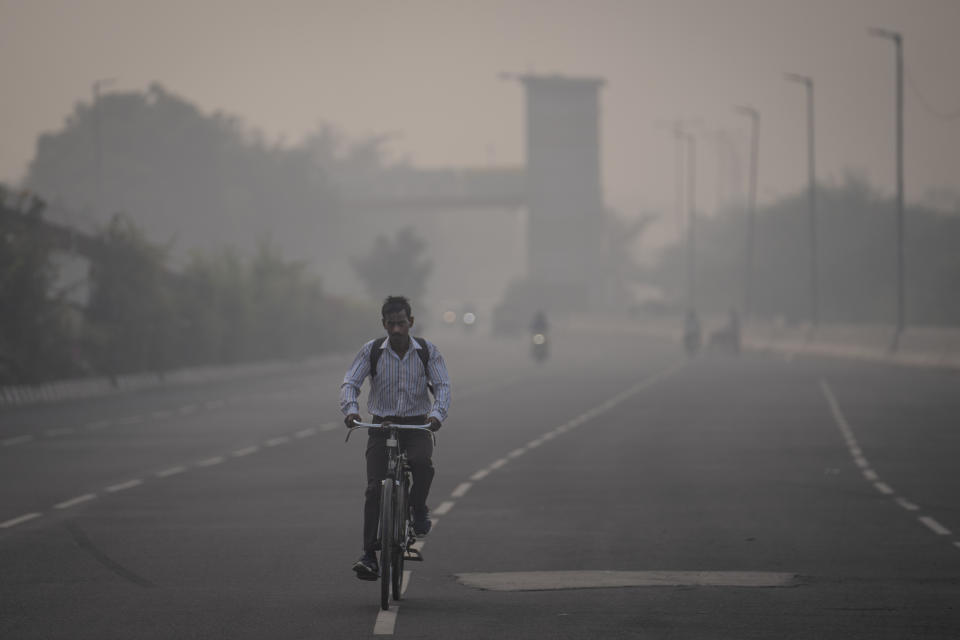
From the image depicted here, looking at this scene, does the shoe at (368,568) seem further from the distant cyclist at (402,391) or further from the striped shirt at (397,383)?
the striped shirt at (397,383)

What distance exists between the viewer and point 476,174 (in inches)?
5527

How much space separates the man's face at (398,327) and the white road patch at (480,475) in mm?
9247

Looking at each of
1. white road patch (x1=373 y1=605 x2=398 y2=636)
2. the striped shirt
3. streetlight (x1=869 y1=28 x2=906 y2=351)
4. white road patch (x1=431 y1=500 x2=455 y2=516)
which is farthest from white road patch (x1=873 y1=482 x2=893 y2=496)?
streetlight (x1=869 y1=28 x2=906 y2=351)

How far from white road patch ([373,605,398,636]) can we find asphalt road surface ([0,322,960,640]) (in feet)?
0.11

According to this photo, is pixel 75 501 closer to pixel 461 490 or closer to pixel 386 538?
pixel 461 490

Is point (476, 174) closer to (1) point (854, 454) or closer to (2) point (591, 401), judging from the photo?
(2) point (591, 401)

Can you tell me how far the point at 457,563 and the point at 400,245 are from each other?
8855 cm

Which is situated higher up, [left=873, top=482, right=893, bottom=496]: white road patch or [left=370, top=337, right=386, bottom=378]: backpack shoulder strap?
[left=370, top=337, right=386, bottom=378]: backpack shoulder strap

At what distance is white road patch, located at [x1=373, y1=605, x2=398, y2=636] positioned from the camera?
985 cm

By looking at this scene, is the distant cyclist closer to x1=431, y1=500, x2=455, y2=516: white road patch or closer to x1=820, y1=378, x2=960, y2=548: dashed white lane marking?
x1=820, y1=378, x2=960, y2=548: dashed white lane marking

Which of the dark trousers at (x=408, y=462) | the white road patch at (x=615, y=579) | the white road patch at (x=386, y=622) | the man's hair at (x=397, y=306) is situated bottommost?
the white road patch at (x=615, y=579)

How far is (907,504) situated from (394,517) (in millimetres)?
8092

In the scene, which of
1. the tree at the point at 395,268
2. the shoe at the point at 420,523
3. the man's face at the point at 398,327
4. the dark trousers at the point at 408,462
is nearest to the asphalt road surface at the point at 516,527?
the shoe at the point at 420,523

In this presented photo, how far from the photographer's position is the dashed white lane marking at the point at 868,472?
15232 mm
